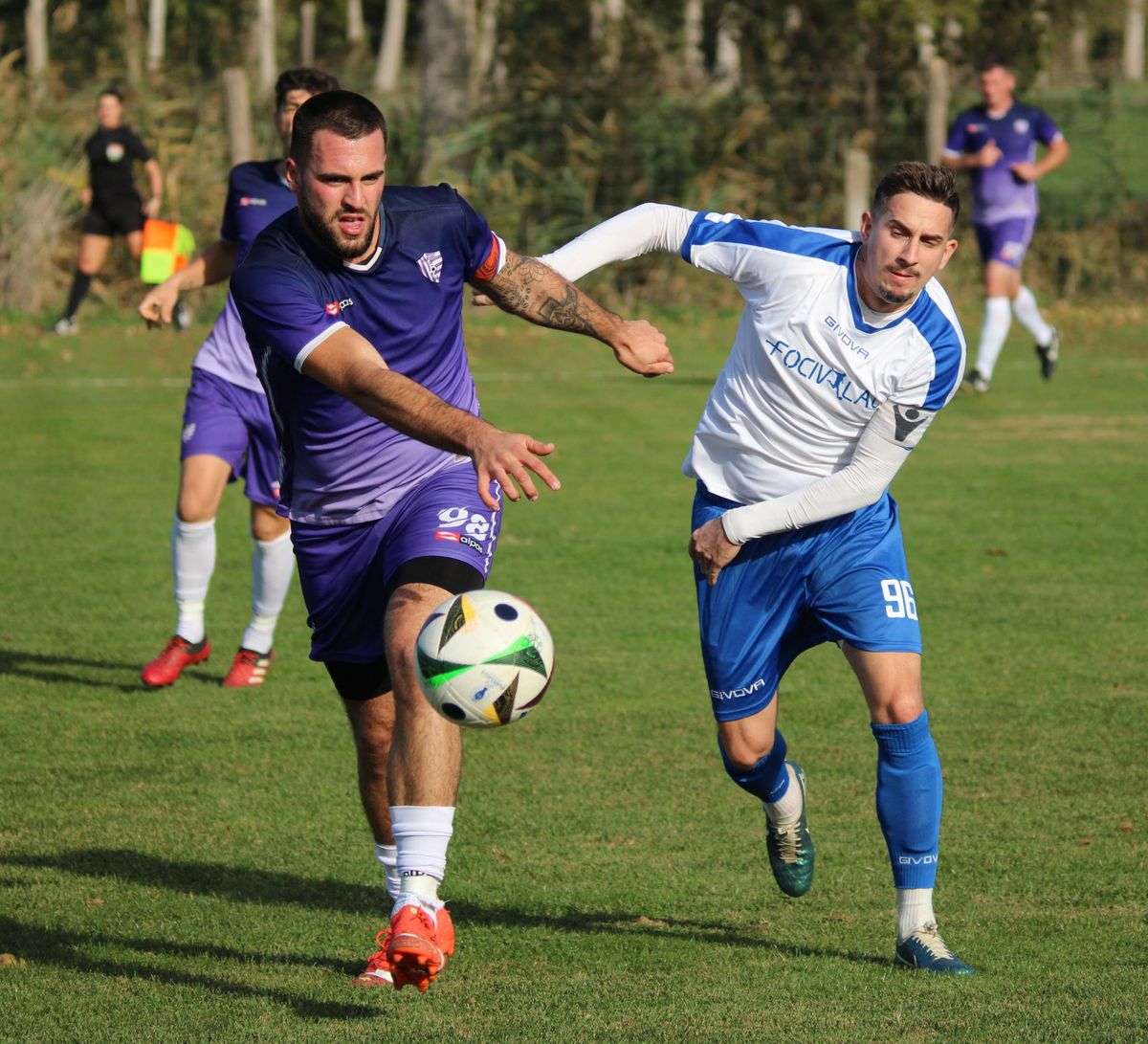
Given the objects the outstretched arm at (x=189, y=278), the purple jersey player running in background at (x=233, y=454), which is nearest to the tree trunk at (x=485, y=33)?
the purple jersey player running in background at (x=233, y=454)

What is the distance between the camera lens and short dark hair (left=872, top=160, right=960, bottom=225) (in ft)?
16.2

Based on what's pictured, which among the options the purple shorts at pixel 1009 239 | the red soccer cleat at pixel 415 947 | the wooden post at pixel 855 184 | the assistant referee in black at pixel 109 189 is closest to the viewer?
the red soccer cleat at pixel 415 947

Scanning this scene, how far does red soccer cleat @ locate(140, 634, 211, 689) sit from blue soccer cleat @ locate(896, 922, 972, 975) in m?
4.16

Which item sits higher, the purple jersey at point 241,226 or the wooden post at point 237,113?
the purple jersey at point 241,226

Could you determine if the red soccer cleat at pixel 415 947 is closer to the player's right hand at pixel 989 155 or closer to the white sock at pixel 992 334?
the white sock at pixel 992 334

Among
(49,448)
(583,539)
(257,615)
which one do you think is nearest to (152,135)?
(49,448)

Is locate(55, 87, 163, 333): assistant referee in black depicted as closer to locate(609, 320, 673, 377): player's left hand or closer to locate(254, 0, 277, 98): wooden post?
locate(609, 320, 673, 377): player's left hand

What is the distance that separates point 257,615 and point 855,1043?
14.5 feet

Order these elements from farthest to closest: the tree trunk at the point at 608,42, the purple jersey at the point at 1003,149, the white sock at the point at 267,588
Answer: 1. the tree trunk at the point at 608,42
2. the purple jersey at the point at 1003,149
3. the white sock at the point at 267,588

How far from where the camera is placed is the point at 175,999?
4.66 metres

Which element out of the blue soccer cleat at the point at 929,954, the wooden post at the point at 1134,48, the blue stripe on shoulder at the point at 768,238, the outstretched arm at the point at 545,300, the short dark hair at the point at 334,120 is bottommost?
the wooden post at the point at 1134,48

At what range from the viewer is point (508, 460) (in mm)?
4152

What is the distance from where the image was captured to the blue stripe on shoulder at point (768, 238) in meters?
5.34

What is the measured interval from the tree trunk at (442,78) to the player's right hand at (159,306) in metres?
14.5
